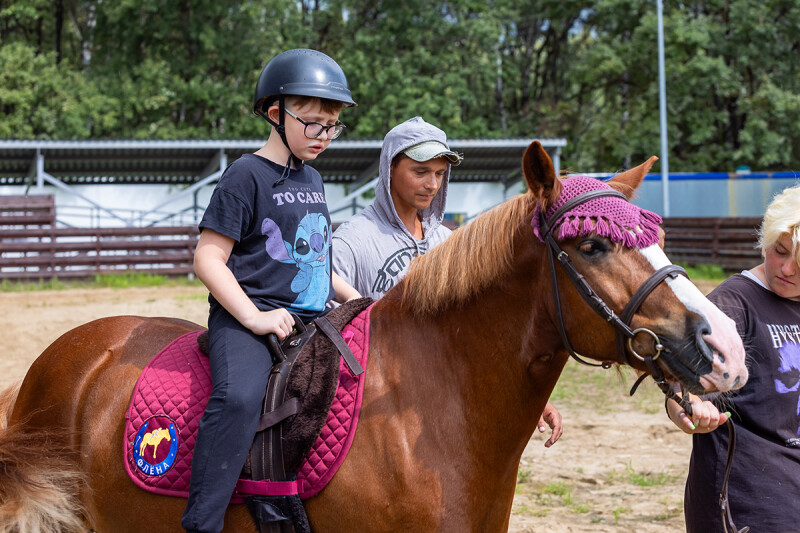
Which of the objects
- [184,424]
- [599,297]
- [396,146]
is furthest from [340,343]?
[396,146]

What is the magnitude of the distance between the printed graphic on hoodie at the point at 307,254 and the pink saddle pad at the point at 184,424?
0.67 ft

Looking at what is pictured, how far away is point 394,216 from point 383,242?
141 mm

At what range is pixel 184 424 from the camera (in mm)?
2555

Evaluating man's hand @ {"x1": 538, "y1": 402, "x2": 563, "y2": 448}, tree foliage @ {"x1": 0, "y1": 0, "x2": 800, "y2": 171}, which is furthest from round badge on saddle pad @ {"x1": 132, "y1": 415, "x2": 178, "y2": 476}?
tree foliage @ {"x1": 0, "y1": 0, "x2": 800, "y2": 171}

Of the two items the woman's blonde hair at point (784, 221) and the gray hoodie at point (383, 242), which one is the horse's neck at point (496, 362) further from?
the woman's blonde hair at point (784, 221)

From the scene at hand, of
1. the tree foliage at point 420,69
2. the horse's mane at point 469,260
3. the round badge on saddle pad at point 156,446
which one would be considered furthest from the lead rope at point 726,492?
the tree foliage at point 420,69

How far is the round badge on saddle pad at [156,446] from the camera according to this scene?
2.56m

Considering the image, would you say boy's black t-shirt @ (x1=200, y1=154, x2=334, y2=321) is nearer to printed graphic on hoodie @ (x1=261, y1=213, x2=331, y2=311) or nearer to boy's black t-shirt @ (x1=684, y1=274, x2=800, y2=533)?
printed graphic on hoodie @ (x1=261, y1=213, x2=331, y2=311)

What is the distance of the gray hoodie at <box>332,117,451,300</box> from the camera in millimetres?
3346

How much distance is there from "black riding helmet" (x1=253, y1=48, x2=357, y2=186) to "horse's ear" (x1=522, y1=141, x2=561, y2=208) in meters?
0.78

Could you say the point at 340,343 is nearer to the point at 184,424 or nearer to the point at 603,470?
the point at 184,424

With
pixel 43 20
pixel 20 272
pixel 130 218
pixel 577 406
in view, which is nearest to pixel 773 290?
pixel 577 406

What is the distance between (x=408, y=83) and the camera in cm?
2925

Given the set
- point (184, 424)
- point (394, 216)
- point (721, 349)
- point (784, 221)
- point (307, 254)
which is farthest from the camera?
point (394, 216)
